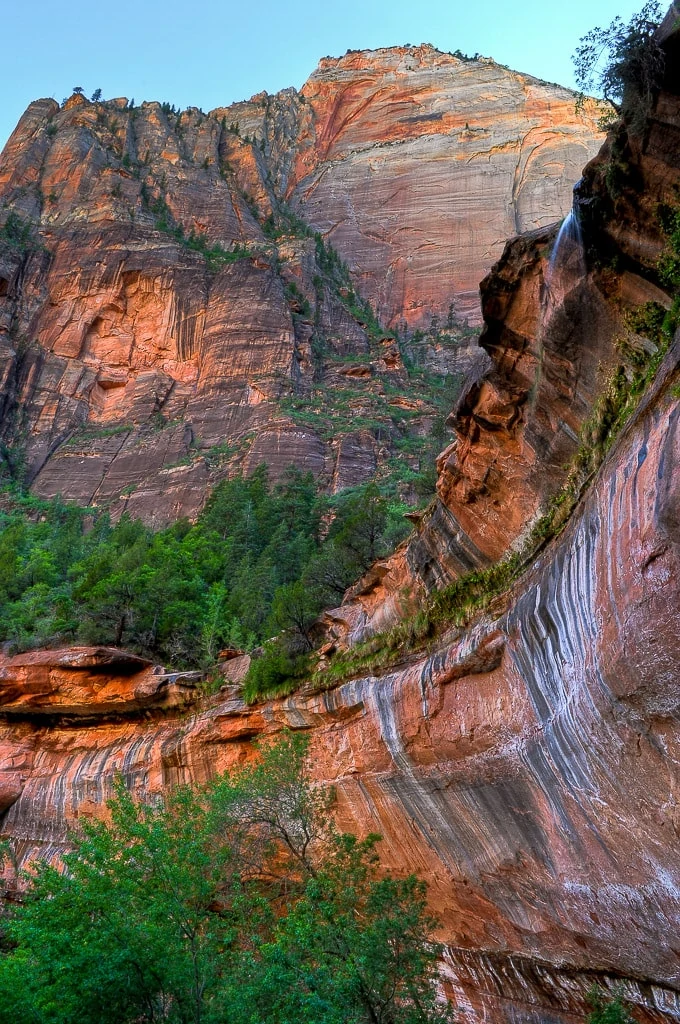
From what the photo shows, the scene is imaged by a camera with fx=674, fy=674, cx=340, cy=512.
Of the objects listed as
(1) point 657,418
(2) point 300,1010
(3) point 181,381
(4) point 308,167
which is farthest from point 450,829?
(4) point 308,167

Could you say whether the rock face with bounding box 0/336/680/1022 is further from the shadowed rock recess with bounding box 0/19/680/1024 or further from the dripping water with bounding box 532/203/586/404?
the dripping water with bounding box 532/203/586/404

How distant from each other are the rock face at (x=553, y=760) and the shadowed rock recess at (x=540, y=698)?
0.03 m

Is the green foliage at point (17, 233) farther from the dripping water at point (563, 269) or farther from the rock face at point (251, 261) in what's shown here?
the dripping water at point (563, 269)

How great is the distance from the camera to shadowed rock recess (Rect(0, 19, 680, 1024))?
7.98 meters

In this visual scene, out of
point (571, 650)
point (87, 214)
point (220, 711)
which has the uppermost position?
point (87, 214)

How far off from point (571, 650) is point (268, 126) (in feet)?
374

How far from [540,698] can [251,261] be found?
6069 centimetres

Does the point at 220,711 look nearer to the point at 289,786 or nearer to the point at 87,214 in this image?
the point at 289,786

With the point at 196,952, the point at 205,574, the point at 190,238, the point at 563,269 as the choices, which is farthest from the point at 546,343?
the point at 190,238

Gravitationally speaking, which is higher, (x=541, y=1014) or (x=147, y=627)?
(x=541, y=1014)

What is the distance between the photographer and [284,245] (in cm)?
7231

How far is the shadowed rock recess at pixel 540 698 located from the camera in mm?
7977

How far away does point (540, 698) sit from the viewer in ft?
33.4

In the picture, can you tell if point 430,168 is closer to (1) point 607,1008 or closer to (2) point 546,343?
(2) point 546,343
